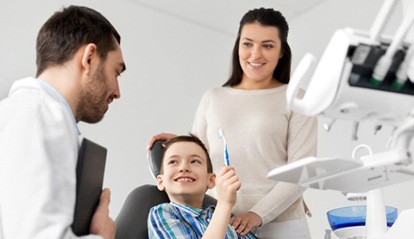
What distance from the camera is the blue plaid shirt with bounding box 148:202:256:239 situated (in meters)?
1.49

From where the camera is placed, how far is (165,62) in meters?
3.63

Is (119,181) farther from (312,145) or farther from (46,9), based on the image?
(312,145)

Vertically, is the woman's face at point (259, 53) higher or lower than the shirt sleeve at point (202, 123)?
higher

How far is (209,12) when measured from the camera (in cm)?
378

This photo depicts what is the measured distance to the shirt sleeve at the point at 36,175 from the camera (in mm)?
962

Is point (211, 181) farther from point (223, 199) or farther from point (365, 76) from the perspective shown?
point (365, 76)

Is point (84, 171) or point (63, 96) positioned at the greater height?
point (63, 96)

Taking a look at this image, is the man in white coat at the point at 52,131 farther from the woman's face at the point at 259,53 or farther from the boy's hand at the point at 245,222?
the woman's face at the point at 259,53

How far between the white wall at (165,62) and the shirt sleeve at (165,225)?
5.41 feet

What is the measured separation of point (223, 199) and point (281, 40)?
0.68 meters

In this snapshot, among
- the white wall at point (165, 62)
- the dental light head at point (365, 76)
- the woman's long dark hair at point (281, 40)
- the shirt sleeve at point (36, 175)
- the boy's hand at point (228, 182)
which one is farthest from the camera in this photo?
the white wall at point (165, 62)

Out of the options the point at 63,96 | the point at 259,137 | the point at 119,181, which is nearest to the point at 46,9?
the point at 119,181

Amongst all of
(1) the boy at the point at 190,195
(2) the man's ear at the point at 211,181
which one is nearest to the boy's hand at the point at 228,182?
(1) the boy at the point at 190,195

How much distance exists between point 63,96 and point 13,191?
256mm
